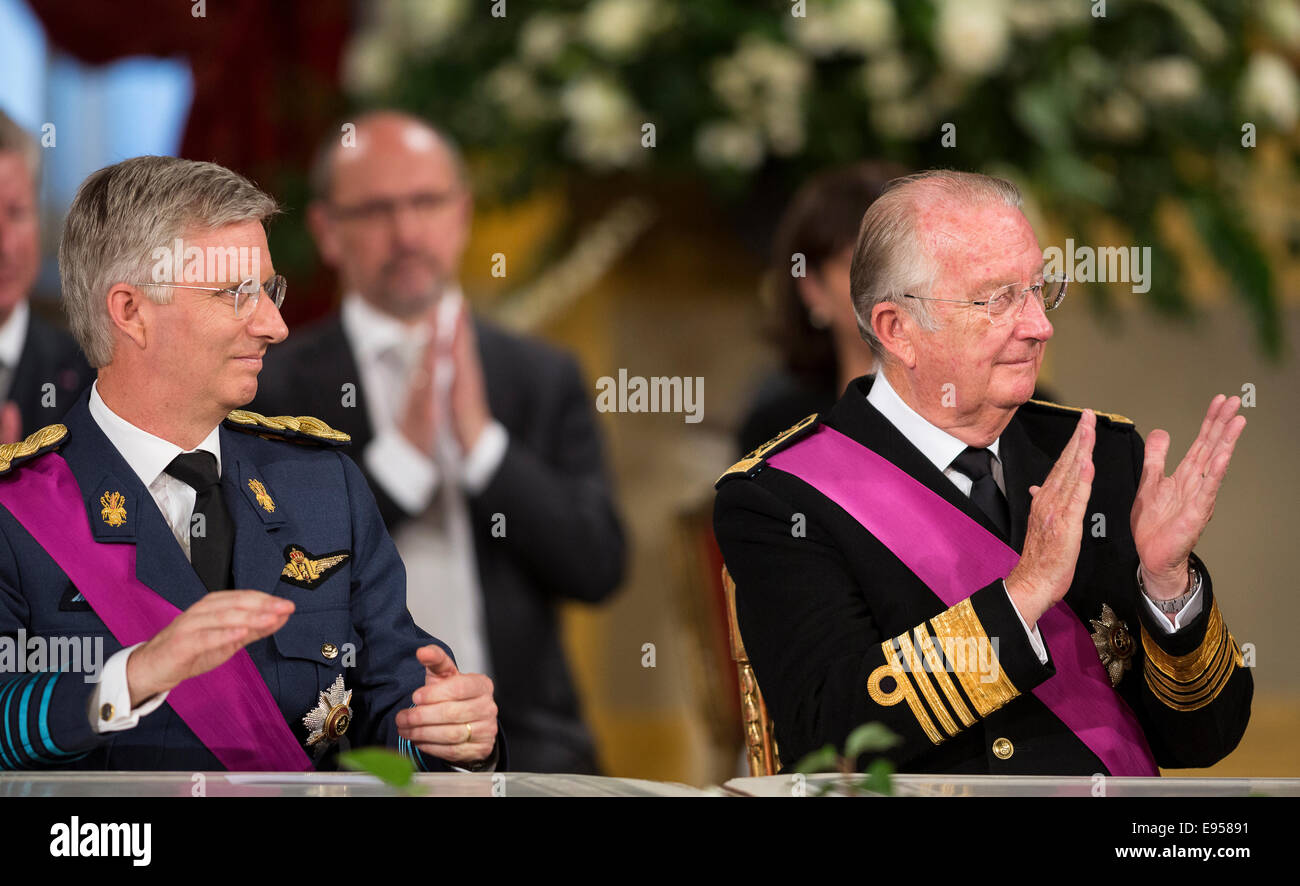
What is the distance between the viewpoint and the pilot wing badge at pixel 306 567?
1.56 metres

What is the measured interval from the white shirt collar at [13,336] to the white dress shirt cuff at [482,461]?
762 millimetres

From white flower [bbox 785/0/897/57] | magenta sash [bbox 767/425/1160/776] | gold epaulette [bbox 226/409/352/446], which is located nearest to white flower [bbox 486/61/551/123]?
white flower [bbox 785/0/897/57]

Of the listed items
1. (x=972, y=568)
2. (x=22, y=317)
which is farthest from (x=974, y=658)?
(x=22, y=317)

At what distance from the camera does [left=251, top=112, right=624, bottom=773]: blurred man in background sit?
2576 millimetres

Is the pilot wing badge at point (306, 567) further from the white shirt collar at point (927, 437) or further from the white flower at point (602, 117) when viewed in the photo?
the white flower at point (602, 117)

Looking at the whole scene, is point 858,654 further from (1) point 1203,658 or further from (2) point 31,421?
(2) point 31,421

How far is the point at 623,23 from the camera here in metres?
2.95

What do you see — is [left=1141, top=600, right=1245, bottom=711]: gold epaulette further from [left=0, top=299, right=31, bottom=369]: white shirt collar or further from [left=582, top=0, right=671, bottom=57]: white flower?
[left=582, top=0, right=671, bottom=57]: white flower

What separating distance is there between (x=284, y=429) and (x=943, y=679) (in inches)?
27.9

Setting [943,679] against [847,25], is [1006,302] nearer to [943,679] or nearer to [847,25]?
[943,679]

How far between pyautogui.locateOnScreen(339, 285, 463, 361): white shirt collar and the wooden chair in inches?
38.1

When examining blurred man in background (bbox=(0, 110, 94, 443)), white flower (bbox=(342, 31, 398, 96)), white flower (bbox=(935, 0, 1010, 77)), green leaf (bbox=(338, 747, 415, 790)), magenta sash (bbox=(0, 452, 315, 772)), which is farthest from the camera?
white flower (bbox=(342, 31, 398, 96))

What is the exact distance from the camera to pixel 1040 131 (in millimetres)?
2904

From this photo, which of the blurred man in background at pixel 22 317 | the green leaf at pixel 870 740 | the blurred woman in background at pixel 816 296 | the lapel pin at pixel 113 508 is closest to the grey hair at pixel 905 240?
the green leaf at pixel 870 740
